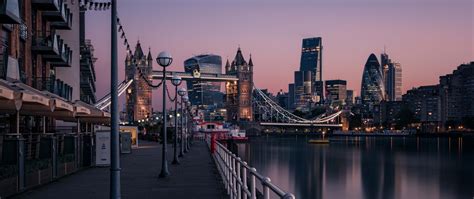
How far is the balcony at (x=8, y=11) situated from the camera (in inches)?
1038

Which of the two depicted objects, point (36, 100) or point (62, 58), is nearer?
point (36, 100)

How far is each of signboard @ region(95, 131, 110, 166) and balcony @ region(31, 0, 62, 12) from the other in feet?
36.8

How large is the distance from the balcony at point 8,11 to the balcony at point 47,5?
815 cm

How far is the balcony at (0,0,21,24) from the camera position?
26.4m

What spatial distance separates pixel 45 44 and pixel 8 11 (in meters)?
11.6

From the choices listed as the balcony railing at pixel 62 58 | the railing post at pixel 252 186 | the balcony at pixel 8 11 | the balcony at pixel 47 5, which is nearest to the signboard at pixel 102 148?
the balcony at pixel 8 11

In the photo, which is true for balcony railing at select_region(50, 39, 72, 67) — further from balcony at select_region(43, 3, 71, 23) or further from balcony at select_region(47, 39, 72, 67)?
balcony at select_region(43, 3, 71, 23)

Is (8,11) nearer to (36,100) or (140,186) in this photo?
(140,186)

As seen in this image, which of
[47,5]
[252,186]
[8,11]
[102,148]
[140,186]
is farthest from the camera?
[47,5]

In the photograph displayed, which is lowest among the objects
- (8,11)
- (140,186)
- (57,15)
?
(140,186)

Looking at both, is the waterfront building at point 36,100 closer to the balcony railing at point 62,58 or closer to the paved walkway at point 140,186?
the balcony railing at point 62,58

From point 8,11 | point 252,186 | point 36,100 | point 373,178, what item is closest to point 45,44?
point 8,11

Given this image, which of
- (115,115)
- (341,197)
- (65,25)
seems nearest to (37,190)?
(115,115)

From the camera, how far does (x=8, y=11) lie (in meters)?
26.5
